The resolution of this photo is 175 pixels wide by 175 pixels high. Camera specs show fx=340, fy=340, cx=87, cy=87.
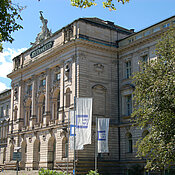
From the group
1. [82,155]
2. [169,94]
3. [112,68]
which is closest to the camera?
[169,94]

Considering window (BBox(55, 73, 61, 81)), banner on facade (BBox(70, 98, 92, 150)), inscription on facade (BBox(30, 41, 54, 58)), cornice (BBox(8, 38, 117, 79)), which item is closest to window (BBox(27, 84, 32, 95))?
cornice (BBox(8, 38, 117, 79))

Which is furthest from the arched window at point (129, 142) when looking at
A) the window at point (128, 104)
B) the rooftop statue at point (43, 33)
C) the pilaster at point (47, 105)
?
the rooftop statue at point (43, 33)

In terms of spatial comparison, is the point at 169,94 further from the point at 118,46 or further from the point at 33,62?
the point at 33,62

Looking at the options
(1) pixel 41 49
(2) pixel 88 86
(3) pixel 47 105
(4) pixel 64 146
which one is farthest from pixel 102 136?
(1) pixel 41 49

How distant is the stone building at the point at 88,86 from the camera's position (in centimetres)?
4266

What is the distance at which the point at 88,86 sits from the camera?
43562 mm

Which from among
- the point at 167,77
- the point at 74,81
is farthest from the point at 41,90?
the point at 167,77

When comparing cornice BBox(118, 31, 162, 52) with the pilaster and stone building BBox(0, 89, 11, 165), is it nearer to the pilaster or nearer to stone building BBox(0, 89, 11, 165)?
the pilaster

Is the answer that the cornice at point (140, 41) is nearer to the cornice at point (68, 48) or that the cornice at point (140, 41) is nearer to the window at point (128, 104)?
the cornice at point (68, 48)

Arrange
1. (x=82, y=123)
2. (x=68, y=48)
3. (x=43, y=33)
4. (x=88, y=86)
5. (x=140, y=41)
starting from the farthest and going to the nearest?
(x=43, y=33), (x=68, y=48), (x=88, y=86), (x=140, y=41), (x=82, y=123)

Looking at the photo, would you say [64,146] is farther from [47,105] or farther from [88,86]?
[88,86]

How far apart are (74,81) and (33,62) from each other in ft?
42.1

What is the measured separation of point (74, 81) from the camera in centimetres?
4319

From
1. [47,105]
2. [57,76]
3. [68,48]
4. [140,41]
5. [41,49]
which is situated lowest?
[47,105]
